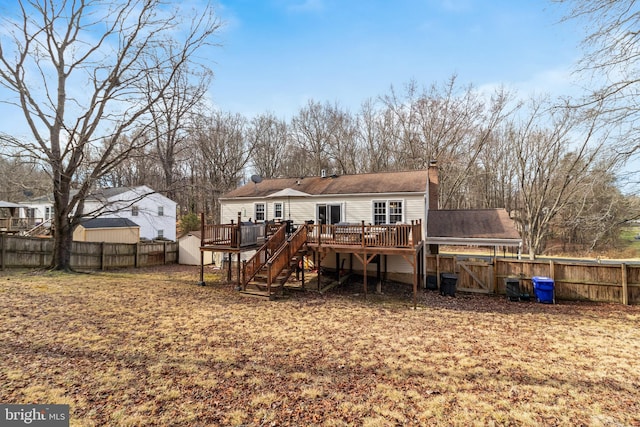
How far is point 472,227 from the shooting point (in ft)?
47.9

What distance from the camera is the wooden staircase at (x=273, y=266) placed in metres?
11.0

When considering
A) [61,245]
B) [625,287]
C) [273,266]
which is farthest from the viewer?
[61,245]

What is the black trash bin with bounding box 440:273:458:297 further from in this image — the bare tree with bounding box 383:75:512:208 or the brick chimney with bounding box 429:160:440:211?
the bare tree with bounding box 383:75:512:208

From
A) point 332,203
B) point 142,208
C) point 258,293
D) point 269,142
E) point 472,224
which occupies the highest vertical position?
point 269,142

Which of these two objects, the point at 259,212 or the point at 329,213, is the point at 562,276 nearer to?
the point at 329,213

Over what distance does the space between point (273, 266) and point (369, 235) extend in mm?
3948

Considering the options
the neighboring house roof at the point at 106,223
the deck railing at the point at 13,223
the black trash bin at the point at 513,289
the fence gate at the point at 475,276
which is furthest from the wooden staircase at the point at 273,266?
the deck railing at the point at 13,223

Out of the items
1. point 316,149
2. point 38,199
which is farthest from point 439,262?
point 38,199

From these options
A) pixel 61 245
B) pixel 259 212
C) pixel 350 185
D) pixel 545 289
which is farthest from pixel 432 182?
pixel 61 245

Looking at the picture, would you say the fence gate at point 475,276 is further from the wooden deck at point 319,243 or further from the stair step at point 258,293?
the stair step at point 258,293

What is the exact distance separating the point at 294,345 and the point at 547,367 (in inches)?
200

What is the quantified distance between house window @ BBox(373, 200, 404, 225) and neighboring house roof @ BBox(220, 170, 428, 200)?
0.60 meters

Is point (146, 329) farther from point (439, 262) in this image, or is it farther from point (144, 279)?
point (439, 262)

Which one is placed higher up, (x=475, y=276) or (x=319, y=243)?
(x=319, y=243)
